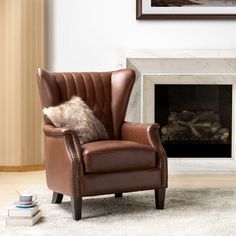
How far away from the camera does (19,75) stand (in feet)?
19.1

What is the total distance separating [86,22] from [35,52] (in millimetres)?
633

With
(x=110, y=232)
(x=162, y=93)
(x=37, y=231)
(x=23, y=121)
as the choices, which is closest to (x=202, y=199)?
(x=110, y=232)

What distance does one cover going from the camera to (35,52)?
19.2 feet

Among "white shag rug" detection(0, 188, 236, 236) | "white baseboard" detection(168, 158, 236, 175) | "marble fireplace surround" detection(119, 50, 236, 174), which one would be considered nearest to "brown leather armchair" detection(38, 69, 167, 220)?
"white shag rug" detection(0, 188, 236, 236)

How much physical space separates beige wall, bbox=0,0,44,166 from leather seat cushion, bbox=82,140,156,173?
6.69ft

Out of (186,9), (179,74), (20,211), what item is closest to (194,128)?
(179,74)

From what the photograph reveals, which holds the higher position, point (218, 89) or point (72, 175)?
point (218, 89)

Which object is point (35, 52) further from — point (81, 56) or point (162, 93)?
point (162, 93)

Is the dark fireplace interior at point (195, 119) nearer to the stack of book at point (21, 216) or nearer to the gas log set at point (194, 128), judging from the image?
the gas log set at point (194, 128)

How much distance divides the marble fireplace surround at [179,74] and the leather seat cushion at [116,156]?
193 cm

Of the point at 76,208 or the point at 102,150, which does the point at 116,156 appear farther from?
the point at 76,208

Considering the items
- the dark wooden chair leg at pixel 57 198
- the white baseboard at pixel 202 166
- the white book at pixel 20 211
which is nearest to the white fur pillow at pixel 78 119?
the dark wooden chair leg at pixel 57 198

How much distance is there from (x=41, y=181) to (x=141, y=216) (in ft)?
A: 5.85

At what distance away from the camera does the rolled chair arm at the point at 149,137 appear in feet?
13.1
